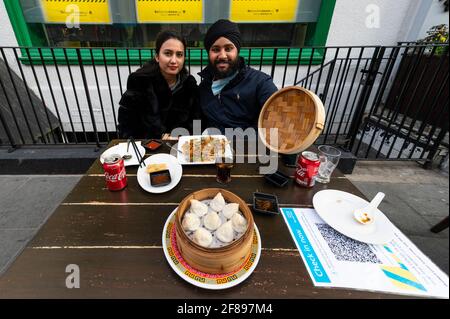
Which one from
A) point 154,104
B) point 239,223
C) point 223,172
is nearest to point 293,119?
point 223,172

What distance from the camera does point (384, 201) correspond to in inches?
41.9

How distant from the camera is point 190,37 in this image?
397 cm

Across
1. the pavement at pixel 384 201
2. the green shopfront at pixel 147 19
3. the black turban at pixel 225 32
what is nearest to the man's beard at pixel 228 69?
the black turban at pixel 225 32

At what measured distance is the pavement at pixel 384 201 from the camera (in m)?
0.45

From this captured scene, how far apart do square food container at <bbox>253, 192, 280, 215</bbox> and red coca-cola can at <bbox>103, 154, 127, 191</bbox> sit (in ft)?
2.40

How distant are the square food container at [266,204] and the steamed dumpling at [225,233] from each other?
0.33 metres

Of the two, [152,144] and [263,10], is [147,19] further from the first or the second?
[152,144]

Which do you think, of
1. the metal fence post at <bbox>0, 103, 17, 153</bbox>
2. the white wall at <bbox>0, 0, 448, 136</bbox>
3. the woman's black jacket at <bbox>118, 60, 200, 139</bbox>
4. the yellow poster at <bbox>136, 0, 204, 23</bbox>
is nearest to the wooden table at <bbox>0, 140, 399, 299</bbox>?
the woman's black jacket at <bbox>118, 60, 200, 139</bbox>

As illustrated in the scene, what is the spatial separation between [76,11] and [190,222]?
460 centimetres

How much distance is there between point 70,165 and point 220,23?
257cm

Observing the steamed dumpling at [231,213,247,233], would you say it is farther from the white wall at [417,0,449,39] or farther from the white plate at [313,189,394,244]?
the white wall at [417,0,449,39]

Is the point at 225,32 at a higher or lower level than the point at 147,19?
lower

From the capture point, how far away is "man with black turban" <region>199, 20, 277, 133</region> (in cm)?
199

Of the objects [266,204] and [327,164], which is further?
[327,164]
